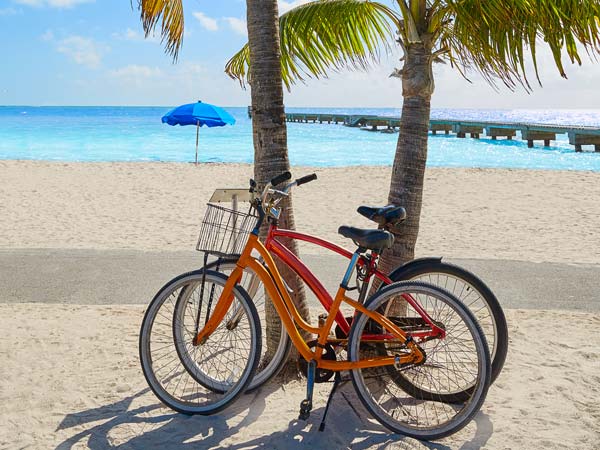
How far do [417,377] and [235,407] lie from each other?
3.87ft

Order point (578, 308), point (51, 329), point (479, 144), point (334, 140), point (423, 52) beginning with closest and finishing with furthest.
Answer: point (423, 52), point (51, 329), point (578, 308), point (479, 144), point (334, 140)

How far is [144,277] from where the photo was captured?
7.38 metres

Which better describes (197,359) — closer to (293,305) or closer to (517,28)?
(293,305)

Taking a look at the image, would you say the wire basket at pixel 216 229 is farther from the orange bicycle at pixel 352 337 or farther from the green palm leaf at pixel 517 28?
the green palm leaf at pixel 517 28

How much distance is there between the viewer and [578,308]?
6.31 m

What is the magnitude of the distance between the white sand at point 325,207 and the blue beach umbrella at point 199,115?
6.05 feet

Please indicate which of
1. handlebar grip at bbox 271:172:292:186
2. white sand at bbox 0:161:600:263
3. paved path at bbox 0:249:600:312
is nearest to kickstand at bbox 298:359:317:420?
handlebar grip at bbox 271:172:292:186

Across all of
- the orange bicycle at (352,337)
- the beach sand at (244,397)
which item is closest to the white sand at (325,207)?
the beach sand at (244,397)

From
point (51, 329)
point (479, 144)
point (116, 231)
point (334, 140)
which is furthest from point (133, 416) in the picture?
point (334, 140)

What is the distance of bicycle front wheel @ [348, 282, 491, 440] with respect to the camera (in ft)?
11.4

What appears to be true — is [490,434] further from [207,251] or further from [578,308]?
[578,308]

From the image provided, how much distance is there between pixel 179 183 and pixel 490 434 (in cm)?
1523

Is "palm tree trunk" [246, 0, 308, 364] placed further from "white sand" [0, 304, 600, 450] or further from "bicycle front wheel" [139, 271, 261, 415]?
"white sand" [0, 304, 600, 450]

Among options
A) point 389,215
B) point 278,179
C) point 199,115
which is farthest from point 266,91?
point 199,115
